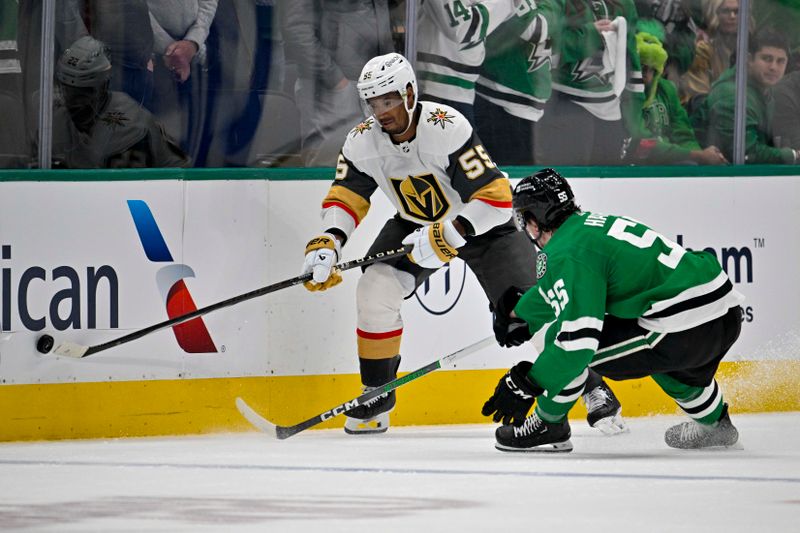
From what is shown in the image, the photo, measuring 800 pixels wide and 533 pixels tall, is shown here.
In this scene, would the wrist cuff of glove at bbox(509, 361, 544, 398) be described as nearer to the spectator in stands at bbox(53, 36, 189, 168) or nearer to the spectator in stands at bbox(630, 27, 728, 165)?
the spectator in stands at bbox(53, 36, 189, 168)

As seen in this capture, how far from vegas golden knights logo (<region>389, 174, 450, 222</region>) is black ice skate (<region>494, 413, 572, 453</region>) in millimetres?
960

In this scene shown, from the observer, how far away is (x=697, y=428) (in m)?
5.02

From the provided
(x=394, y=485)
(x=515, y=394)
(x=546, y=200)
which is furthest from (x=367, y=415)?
(x=394, y=485)

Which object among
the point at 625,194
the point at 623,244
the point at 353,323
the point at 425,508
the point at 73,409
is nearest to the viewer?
the point at 425,508

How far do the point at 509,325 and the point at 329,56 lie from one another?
145cm

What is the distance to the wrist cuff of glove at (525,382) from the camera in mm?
4656

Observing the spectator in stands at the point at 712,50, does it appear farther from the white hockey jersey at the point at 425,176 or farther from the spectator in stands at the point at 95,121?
the spectator in stands at the point at 95,121

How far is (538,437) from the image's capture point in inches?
191

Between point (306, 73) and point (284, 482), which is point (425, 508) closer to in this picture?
point (284, 482)

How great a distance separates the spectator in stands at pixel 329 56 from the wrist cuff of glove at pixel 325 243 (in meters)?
0.57

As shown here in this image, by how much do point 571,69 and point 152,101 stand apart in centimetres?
170

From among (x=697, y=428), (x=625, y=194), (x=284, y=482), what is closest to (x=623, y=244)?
(x=697, y=428)

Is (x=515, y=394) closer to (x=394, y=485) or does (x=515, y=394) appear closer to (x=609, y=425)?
(x=394, y=485)

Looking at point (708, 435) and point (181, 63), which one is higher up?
point (181, 63)
